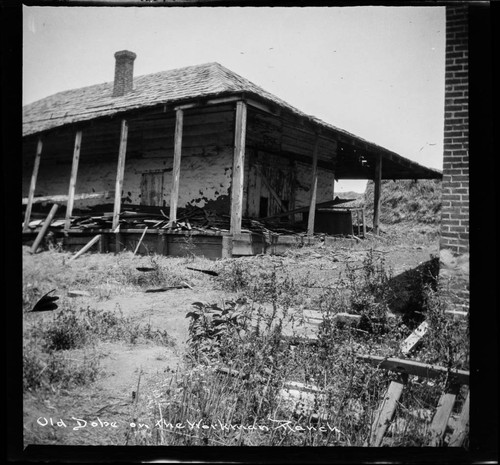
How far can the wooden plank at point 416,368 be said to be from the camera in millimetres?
3225

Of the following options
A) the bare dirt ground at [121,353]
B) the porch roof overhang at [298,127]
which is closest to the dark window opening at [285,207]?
the porch roof overhang at [298,127]

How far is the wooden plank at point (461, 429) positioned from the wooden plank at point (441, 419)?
0.46 feet

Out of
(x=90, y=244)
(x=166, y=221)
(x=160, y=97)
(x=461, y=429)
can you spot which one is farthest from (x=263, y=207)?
(x=461, y=429)

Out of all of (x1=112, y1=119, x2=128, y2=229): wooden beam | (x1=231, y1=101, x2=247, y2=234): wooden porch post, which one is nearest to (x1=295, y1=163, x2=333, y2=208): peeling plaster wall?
(x1=231, y1=101, x2=247, y2=234): wooden porch post

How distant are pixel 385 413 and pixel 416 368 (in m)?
0.46

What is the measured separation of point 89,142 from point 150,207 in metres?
3.48

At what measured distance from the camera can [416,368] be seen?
3307mm

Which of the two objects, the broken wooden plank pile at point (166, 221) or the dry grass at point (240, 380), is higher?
the broken wooden plank pile at point (166, 221)

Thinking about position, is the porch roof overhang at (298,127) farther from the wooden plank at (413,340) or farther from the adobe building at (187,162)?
the wooden plank at (413,340)

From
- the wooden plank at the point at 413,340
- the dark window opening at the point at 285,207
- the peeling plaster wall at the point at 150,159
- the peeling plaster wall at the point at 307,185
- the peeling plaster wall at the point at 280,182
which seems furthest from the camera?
the peeling plaster wall at the point at 307,185

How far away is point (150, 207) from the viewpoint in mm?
11867
